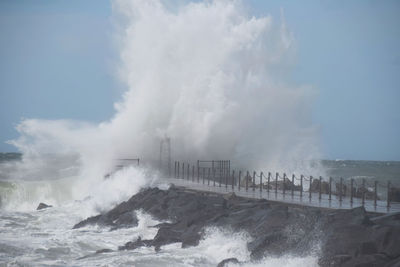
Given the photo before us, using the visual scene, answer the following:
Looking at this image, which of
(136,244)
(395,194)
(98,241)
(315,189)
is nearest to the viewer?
(136,244)

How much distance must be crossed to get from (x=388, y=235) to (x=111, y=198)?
15106 mm

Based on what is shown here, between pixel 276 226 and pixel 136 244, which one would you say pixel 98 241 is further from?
pixel 276 226

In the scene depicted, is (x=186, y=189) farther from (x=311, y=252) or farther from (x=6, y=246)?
(x=311, y=252)

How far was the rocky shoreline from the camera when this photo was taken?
870 cm

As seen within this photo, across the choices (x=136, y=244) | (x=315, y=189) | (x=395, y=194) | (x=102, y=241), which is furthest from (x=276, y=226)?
(x=315, y=189)

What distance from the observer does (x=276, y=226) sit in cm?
1159

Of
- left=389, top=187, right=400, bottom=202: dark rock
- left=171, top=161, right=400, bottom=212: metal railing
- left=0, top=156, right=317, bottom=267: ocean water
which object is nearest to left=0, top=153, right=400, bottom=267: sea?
left=0, top=156, right=317, bottom=267: ocean water

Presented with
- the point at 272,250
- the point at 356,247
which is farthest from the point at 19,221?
the point at 356,247

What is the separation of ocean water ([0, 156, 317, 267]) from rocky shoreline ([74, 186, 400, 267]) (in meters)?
0.33

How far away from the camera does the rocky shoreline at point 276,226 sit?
870 centimetres

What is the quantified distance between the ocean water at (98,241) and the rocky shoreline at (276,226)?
1.08 ft

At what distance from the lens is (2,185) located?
3219 cm

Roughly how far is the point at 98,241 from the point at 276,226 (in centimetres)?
536

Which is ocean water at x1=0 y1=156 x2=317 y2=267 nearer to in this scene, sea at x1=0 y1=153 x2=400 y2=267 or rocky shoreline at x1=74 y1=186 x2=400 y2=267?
sea at x1=0 y1=153 x2=400 y2=267
